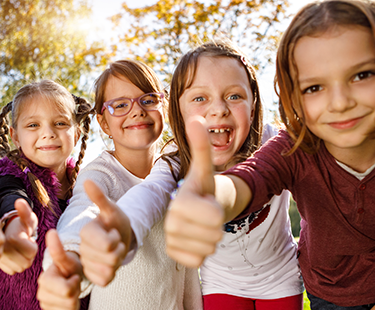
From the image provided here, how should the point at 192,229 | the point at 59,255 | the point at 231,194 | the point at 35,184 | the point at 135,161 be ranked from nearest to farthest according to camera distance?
the point at 192,229 < the point at 59,255 < the point at 231,194 < the point at 35,184 < the point at 135,161

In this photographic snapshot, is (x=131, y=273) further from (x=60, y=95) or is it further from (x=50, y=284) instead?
(x=60, y=95)

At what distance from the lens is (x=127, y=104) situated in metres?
2.48

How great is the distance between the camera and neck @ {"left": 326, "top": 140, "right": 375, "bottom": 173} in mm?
1594

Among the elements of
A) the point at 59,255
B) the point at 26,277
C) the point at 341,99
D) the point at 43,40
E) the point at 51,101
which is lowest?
the point at 26,277

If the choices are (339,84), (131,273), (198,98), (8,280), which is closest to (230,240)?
(131,273)

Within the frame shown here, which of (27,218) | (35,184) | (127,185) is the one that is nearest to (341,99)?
(27,218)

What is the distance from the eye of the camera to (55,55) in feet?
36.4

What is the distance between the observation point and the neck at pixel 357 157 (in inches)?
62.7

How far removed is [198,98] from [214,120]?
18 centimetres

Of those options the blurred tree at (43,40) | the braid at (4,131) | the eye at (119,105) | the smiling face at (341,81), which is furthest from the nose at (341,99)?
the blurred tree at (43,40)

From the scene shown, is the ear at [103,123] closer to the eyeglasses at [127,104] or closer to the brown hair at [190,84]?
the eyeglasses at [127,104]

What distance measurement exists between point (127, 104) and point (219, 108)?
28.4 inches

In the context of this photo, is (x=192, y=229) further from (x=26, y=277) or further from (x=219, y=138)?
(x=26, y=277)

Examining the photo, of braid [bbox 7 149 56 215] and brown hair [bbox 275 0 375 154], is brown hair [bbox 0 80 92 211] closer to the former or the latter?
braid [bbox 7 149 56 215]
